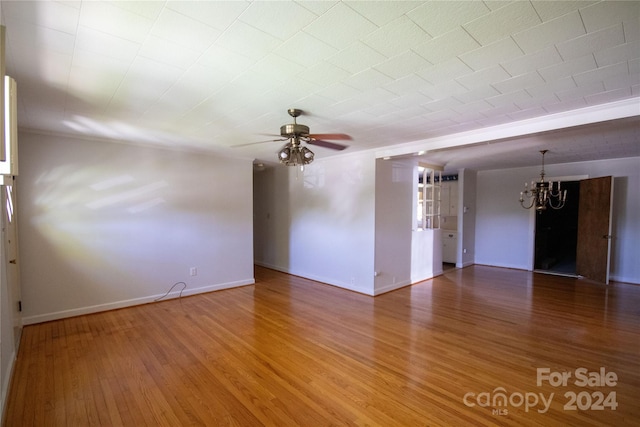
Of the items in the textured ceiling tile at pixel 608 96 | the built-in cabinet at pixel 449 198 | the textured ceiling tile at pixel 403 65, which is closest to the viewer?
the textured ceiling tile at pixel 403 65

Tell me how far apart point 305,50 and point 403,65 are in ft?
2.20

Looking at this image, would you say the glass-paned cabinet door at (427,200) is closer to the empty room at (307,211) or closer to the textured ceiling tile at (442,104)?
the empty room at (307,211)

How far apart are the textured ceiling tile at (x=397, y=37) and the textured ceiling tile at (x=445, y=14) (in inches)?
1.7

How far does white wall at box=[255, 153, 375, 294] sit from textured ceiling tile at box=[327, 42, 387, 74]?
284 cm

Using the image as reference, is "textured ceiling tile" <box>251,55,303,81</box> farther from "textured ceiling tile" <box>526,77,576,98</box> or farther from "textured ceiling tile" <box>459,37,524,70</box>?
"textured ceiling tile" <box>526,77,576,98</box>

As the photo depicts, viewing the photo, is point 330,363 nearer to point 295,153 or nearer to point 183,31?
point 295,153

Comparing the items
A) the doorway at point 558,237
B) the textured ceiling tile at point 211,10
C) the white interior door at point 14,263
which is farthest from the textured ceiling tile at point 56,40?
the doorway at point 558,237

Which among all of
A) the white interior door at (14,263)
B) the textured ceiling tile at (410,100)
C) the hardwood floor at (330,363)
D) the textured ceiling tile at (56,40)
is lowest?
the hardwood floor at (330,363)

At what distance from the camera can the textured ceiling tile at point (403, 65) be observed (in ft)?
5.97

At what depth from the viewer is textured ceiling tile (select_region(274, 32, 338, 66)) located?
162 cm

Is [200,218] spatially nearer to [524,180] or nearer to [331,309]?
[331,309]

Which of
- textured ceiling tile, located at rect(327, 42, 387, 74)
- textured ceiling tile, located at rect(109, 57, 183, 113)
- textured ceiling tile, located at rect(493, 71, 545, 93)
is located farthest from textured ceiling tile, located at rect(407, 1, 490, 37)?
textured ceiling tile, located at rect(109, 57, 183, 113)

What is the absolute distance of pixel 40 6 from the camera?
4.47 ft

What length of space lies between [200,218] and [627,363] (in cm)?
548
